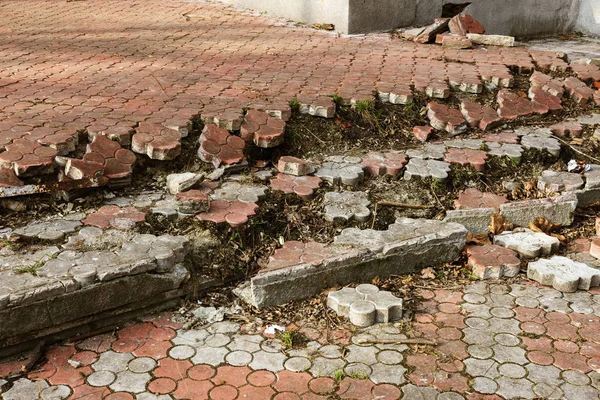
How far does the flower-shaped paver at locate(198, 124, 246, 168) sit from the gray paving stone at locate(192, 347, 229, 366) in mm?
1559

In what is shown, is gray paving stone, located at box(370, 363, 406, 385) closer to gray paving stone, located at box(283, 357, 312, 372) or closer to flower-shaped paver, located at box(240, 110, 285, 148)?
gray paving stone, located at box(283, 357, 312, 372)

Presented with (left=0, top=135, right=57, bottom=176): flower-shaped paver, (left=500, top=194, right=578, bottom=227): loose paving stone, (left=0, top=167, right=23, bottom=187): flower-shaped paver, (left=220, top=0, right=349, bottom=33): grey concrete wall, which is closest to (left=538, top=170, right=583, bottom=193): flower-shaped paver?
(left=500, top=194, right=578, bottom=227): loose paving stone

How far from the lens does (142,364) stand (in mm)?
2947

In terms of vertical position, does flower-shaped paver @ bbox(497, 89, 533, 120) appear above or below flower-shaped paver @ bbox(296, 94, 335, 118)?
below

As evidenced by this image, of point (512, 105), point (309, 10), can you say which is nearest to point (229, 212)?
point (512, 105)

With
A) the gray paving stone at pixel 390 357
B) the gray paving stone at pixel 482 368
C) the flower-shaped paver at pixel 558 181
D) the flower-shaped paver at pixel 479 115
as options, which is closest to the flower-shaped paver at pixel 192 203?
the gray paving stone at pixel 390 357

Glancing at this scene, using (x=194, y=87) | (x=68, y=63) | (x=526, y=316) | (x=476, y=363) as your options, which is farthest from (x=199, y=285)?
(x=68, y=63)

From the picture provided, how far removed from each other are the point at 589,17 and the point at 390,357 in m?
7.92

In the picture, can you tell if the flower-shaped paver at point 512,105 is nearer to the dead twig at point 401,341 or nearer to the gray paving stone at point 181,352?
the dead twig at point 401,341

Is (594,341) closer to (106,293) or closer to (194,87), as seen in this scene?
(106,293)

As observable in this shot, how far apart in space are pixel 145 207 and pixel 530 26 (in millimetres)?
7139

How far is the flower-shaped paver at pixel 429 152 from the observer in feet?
15.6

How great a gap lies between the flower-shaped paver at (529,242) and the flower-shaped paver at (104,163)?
2299 millimetres

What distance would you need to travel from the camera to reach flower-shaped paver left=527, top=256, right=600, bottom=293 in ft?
11.7
